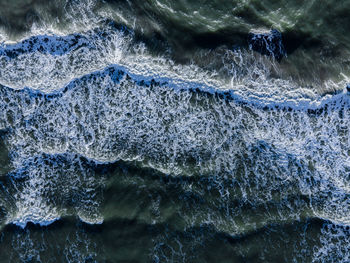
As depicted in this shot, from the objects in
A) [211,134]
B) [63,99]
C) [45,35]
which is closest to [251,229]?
[211,134]

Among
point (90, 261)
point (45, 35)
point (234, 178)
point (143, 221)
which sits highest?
point (45, 35)

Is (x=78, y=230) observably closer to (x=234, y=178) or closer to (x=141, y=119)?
(x=141, y=119)

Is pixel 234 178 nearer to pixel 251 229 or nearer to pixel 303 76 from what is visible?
pixel 251 229

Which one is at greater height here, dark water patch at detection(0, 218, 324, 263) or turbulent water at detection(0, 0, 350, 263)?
turbulent water at detection(0, 0, 350, 263)

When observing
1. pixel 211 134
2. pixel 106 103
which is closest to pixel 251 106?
pixel 211 134

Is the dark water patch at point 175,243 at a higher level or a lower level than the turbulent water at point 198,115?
lower

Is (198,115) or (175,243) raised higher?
(198,115)

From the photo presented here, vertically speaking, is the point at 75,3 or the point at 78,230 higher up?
the point at 75,3
